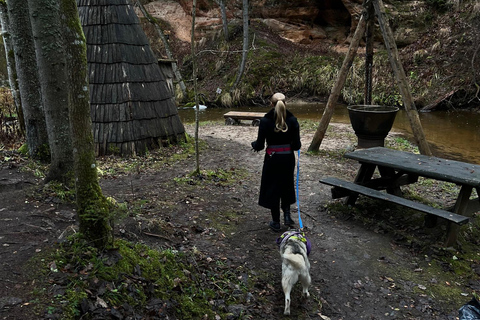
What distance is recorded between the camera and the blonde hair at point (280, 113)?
14.6 feet

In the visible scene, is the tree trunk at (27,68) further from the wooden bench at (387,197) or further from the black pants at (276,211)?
the wooden bench at (387,197)

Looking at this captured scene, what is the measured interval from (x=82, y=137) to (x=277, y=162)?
2487mm

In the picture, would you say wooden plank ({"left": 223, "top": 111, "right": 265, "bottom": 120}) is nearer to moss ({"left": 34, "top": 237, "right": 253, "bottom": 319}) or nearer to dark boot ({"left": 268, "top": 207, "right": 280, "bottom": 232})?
dark boot ({"left": 268, "top": 207, "right": 280, "bottom": 232})

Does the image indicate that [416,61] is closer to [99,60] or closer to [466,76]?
[466,76]

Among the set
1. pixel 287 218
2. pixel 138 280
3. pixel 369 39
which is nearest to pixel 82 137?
pixel 138 280

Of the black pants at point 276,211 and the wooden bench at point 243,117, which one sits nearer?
the black pants at point 276,211

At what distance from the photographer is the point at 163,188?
6039 millimetres

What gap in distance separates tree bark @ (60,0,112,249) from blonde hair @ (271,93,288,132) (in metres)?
2.24

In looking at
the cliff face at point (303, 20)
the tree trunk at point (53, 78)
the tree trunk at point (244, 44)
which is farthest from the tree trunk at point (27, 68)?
the cliff face at point (303, 20)

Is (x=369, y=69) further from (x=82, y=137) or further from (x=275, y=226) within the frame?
(x=82, y=137)

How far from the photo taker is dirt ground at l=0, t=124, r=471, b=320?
337cm

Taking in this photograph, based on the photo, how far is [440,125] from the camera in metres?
14.4

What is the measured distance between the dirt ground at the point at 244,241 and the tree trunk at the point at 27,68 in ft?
2.25

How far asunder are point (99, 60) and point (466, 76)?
1486 cm
